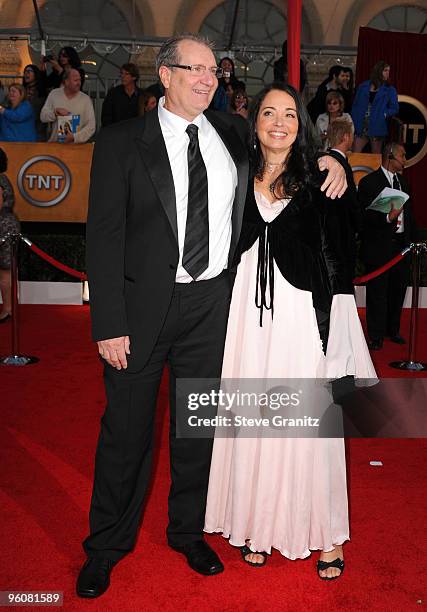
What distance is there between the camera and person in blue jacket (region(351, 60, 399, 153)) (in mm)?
10109

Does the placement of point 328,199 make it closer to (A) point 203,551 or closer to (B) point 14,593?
(A) point 203,551

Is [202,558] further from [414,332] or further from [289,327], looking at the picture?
[414,332]

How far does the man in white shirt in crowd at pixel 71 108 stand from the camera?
984cm

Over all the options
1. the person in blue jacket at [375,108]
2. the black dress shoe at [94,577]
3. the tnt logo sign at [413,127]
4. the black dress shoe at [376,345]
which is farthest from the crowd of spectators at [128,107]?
the black dress shoe at [94,577]

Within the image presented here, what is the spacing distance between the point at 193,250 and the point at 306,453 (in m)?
0.86

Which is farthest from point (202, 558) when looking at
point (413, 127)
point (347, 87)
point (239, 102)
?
point (413, 127)

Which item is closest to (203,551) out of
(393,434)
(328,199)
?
(328,199)

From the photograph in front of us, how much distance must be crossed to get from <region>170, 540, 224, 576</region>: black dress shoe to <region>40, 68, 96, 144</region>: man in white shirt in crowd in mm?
7541

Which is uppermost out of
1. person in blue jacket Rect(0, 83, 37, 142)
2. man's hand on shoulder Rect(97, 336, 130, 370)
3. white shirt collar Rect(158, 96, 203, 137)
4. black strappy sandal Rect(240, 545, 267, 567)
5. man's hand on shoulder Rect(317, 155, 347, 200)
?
person in blue jacket Rect(0, 83, 37, 142)

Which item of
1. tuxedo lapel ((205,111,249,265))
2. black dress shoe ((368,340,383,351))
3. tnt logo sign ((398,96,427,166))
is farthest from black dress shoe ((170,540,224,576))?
tnt logo sign ((398,96,427,166))

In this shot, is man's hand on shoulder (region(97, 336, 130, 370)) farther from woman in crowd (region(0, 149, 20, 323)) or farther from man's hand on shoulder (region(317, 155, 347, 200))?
woman in crowd (region(0, 149, 20, 323))

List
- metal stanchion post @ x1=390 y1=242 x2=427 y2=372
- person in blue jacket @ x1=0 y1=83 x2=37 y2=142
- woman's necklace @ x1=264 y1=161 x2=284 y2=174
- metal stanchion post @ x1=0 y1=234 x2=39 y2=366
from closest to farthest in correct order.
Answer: woman's necklace @ x1=264 y1=161 x2=284 y2=174 < metal stanchion post @ x1=0 y1=234 x2=39 y2=366 < metal stanchion post @ x1=390 y1=242 x2=427 y2=372 < person in blue jacket @ x1=0 y1=83 x2=37 y2=142

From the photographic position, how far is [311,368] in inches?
113

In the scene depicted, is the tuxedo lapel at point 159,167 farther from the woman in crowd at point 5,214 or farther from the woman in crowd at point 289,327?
the woman in crowd at point 5,214
